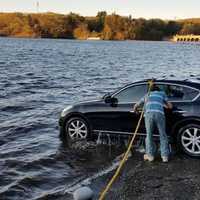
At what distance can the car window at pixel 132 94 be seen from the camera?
38.7ft

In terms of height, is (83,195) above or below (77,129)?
above

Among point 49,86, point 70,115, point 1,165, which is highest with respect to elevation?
point 70,115

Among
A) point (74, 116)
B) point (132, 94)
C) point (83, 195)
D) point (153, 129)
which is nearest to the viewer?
point (83, 195)

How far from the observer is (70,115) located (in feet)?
41.8

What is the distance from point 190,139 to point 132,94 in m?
1.77

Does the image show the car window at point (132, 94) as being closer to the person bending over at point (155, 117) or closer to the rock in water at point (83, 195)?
the person bending over at point (155, 117)

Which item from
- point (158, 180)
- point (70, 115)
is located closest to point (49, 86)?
point (70, 115)

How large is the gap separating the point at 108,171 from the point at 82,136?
249cm

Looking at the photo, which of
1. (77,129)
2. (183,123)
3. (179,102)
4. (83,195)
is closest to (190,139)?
(183,123)

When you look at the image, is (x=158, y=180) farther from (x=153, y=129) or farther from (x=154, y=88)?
(x=154, y=88)

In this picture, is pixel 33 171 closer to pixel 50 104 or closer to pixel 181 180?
pixel 181 180

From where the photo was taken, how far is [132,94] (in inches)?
467

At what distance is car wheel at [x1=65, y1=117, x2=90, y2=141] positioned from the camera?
41.2ft

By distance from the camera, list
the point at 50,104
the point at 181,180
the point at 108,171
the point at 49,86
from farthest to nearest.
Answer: the point at 49,86 → the point at 50,104 → the point at 108,171 → the point at 181,180
